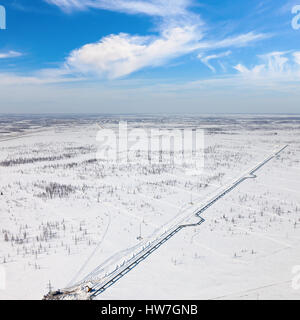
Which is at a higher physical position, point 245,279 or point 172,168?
point 172,168

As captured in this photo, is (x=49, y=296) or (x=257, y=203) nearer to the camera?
(x=49, y=296)

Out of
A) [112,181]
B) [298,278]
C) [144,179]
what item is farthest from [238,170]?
[298,278]
